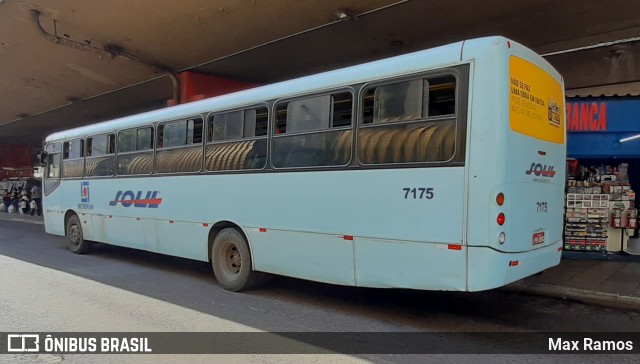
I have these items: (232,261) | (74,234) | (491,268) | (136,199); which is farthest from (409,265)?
(74,234)

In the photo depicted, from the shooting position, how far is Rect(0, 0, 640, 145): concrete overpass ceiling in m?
9.51

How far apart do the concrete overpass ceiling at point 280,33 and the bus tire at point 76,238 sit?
17.0 feet

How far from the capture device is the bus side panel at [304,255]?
547 centimetres

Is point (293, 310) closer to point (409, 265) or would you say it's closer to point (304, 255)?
point (304, 255)

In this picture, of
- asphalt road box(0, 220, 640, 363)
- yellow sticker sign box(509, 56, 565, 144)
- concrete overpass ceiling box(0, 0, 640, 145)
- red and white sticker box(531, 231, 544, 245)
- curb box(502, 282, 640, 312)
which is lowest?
asphalt road box(0, 220, 640, 363)

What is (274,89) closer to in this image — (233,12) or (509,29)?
(233,12)

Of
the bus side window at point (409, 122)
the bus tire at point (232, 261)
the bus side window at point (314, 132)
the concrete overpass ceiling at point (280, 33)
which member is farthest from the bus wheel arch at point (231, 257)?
the concrete overpass ceiling at point (280, 33)

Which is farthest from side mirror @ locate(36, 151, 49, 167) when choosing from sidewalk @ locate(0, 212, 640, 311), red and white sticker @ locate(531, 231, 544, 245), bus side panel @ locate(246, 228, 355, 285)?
red and white sticker @ locate(531, 231, 544, 245)

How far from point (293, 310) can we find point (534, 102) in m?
3.90

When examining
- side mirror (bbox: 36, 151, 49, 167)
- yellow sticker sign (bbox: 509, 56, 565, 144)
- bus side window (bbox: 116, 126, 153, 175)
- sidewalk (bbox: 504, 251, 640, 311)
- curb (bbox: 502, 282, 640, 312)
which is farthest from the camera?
side mirror (bbox: 36, 151, 49, 167)

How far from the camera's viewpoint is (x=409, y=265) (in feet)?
16.0

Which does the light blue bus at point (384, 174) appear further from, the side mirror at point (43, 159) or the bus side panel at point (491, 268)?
the side mirror at point (43, 159)

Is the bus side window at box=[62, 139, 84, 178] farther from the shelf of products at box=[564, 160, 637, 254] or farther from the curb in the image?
the shelf of products at box=[564, 160, 637, 254]

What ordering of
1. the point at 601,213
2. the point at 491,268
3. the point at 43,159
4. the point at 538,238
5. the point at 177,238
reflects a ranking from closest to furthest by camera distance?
1. the point at 491,268
2. the point at 538,238
3. the point at 177,238
4. the point at 601,213
5. the point at 43,159
